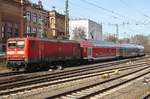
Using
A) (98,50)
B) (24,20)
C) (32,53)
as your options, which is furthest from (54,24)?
(32,53)

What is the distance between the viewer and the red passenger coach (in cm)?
4508

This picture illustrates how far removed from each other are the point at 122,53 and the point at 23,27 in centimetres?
1815

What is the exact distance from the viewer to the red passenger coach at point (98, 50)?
45078 mm

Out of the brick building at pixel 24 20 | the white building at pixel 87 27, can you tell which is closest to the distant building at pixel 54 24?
the brick building at pixel 24 20

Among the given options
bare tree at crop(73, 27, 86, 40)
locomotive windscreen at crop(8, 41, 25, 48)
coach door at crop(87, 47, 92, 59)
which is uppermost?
bare tree at crop(73, 27, 86, 40)

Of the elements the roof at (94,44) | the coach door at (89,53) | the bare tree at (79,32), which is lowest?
the coach door at (89,53)

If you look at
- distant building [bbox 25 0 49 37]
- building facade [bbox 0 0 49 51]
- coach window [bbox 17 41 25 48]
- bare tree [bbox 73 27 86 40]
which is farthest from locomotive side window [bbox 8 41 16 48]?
bare tree [bbox 73 27 86 40]

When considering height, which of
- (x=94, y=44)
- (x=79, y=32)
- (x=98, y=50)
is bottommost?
(x=98, y=50)

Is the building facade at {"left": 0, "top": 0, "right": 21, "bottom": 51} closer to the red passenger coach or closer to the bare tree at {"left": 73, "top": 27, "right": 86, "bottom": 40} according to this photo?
the red passenger coach

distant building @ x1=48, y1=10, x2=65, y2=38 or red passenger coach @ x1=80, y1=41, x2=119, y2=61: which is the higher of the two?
distant building @ x1=48, y1=10, x2=65, y2=38

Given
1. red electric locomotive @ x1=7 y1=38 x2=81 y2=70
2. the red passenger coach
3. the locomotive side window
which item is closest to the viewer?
red electric locomotive @ x1=7 y1=38 x2=81 y2=70

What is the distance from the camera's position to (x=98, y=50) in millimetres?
50406

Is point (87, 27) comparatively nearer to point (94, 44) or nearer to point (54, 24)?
point (54, 24)

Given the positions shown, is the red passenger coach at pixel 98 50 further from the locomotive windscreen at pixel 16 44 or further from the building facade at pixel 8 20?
the building facade at pixel 8 20
